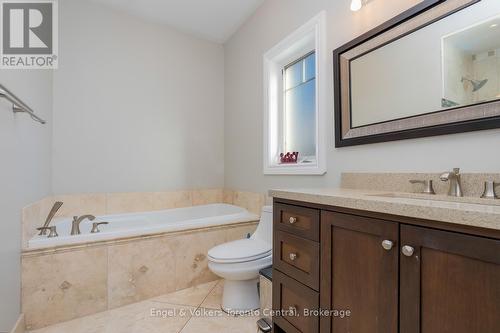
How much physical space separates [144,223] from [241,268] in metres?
1.39

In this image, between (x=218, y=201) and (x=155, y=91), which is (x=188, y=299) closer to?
(x=218, y=201)

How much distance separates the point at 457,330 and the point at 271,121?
6.32 ft

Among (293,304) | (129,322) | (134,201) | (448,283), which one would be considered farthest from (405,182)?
(134,201)

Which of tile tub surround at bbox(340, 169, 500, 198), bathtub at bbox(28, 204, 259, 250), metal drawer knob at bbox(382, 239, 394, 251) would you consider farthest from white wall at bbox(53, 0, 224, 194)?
metal drawer knob at bbox(382, 239, 394, 251)

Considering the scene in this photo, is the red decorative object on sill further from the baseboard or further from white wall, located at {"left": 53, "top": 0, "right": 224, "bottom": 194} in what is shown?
the baseboard

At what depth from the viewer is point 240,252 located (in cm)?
168

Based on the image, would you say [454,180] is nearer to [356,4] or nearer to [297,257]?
[297,257]

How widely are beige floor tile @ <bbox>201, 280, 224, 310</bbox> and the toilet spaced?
0.09m

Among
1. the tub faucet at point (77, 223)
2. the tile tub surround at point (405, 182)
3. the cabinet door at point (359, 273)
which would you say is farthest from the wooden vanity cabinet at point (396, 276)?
the tub faucet at point (77, 223)

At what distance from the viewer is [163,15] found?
2600 mm

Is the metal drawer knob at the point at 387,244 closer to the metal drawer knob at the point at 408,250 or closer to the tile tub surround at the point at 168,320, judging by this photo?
the metal drawer knob at the point at 408,250

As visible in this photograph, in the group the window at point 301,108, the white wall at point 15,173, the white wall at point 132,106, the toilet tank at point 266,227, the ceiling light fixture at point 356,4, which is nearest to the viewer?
the white wall at point 15,173

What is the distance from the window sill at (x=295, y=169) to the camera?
172 cm

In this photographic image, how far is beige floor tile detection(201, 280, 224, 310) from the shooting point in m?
1.79
